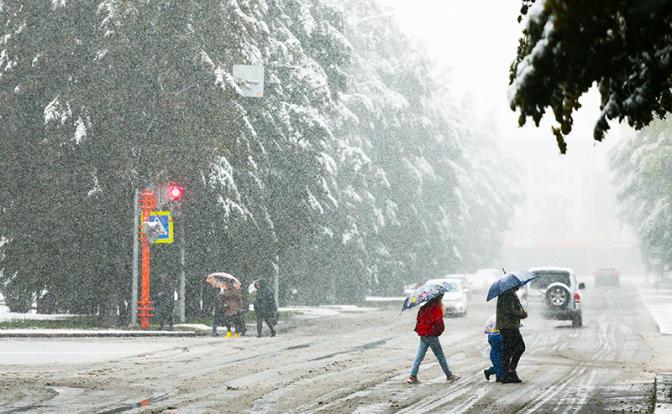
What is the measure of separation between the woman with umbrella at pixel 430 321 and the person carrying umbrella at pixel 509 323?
850mm

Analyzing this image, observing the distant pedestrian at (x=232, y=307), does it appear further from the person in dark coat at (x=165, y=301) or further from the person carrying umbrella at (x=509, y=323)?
the person carrying umbrella at (x=509, y=323)

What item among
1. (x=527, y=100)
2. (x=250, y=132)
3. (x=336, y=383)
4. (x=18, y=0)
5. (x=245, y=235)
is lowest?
(x=336, y=383)

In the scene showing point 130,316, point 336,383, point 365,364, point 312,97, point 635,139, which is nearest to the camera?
point 336,383

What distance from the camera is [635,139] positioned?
202ft

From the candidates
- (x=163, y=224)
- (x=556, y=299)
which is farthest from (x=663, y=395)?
(x=556, y=299)

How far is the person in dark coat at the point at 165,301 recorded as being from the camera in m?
31.4

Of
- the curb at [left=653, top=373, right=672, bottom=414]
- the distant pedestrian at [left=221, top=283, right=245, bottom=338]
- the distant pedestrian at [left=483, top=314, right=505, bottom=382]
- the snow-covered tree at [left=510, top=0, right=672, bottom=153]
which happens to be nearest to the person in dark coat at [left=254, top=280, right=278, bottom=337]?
the distant pedestrian at [left=221, top=283, right=245, bottom=338]

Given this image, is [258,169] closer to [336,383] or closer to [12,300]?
[12,300]

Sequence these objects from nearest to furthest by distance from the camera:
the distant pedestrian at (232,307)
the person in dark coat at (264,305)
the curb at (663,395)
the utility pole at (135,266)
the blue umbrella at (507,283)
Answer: the curb at (663,395) < the blue umbrella at (507,283) < the person in dark coat at (264,305) < the distant pedestrian at (232,307) < the utility pole at (135,266)

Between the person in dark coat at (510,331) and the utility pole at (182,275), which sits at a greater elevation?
the utility pole at (182,275)

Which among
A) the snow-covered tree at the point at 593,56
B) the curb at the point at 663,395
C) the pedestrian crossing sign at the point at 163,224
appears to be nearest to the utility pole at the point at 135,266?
the pedestrian crossing sign at the point at 163,224

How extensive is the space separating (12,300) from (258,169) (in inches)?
426

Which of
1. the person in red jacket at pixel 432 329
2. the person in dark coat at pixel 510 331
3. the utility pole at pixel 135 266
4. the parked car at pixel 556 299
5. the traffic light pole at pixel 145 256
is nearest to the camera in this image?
the person in dark coat at pixel 510 331

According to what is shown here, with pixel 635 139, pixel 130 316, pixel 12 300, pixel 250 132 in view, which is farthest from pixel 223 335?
pixel 635 139
